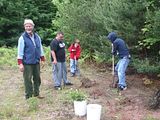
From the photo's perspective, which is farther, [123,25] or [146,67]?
[123,25]

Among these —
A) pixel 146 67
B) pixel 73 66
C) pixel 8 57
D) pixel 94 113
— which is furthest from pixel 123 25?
pixel 8 57

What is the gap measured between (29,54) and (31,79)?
67 cm

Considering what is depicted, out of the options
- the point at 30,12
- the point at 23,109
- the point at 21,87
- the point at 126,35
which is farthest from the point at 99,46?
the point at 30,12

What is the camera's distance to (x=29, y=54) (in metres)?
9.32

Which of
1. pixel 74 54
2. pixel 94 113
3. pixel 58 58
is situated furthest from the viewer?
pixel 74 54

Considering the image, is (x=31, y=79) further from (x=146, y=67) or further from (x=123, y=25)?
(x=123, y=25)

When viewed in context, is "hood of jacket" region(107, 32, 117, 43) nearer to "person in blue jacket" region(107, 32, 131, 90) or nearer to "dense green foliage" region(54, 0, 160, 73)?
"person in blue jacket" region(107, 32, 131, 90)

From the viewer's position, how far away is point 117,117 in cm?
845

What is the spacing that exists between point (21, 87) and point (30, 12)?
42.4ft

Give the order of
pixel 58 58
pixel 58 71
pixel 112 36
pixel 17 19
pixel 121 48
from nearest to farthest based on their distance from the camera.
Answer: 1. pixel 112 36
2. pixel 121 48
3. pixel 58 58
4. pixel 58 71
5. pixel 17 19

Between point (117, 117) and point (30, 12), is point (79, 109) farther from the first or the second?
point (30, 12)

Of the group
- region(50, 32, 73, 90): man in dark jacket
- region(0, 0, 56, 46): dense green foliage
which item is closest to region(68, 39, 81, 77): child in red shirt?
region(50, 32, 73, 90): man in dark jacket

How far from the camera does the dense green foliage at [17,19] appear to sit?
72.9 ft

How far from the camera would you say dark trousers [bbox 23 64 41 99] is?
9.37 metres
